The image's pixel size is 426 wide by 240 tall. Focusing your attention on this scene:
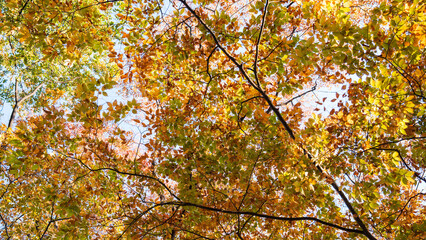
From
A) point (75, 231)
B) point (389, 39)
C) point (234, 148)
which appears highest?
point (389, 39)

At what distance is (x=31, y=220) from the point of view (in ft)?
22.9

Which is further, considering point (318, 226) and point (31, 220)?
point (31, 220)

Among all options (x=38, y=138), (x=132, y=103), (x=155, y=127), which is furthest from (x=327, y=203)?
(x=38, y=138)

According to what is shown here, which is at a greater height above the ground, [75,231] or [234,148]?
[234,148]

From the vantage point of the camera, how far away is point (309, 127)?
3348 mm

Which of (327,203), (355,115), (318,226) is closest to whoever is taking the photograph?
(355,115)

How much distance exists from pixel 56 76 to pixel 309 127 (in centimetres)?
1027

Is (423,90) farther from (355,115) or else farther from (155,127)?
(155,127)

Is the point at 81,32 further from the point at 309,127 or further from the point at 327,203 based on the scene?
the point at 327,203

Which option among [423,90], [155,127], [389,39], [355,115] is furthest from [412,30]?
[155,127]

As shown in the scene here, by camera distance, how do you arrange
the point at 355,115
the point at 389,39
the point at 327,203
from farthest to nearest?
the point at 327,203 → the point at 355,115 → the point at 389,39

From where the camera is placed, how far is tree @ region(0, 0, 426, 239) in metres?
2.96

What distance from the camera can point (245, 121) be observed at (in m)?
4.37

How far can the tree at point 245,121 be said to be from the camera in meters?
2.96
